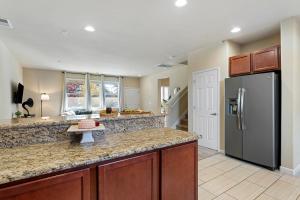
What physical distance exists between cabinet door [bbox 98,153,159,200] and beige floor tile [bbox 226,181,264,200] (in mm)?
1407

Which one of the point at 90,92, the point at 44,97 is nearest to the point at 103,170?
the point at 44,97

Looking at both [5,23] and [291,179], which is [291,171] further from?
[5,23]

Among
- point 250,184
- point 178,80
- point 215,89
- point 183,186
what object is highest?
point 178,80

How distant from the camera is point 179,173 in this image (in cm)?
143

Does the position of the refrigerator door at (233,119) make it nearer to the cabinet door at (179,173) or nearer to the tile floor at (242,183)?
the tile floor at (242,183)

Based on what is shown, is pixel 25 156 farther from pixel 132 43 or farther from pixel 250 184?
pixel 132 43

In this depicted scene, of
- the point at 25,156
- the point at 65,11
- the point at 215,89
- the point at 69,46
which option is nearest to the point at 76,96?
the point at 69,46

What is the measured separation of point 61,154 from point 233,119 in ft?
10.4

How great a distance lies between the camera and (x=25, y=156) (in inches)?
41.1

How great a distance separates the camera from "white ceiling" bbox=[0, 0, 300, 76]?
2.27m

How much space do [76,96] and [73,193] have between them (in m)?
7.27

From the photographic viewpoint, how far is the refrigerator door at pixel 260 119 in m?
2.72

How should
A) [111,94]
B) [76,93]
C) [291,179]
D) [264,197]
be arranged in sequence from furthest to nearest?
[111,94]
[76,93]
[291,179]
[264,197]

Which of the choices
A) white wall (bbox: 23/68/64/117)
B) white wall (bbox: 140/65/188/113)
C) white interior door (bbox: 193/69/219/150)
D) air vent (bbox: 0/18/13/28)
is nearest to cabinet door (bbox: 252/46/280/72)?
white interior door (bbox: 193/69/219/150)
